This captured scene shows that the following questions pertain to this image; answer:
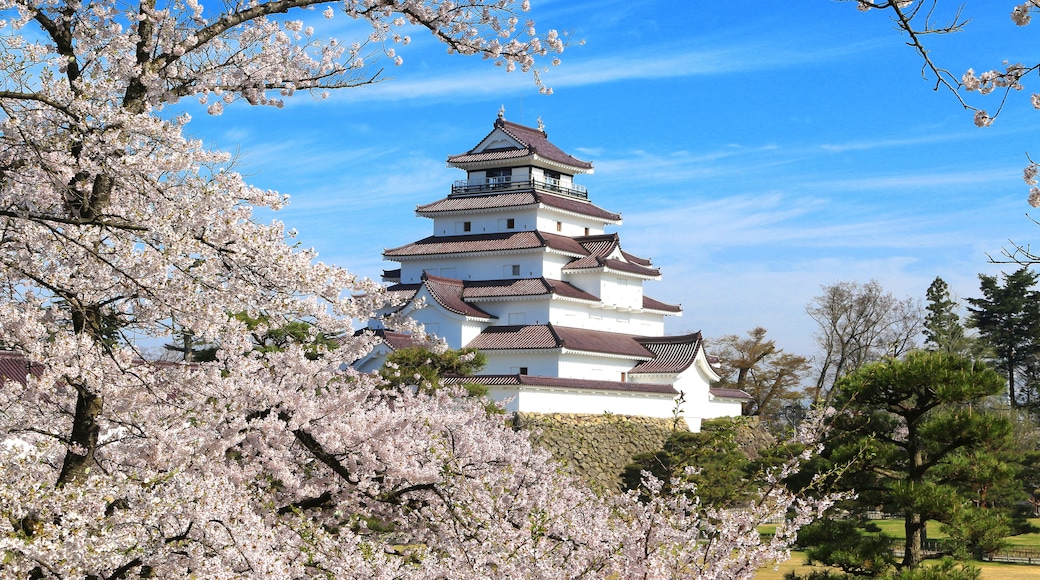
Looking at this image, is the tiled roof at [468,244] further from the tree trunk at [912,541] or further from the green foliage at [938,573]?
the green foliage at [938,573]

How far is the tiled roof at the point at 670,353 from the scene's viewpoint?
37.9m

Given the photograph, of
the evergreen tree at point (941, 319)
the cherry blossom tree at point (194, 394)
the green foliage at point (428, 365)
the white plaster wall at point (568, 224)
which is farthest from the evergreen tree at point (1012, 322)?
the cherry blossom tree at point (194, 394)

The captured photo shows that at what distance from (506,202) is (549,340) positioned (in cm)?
790

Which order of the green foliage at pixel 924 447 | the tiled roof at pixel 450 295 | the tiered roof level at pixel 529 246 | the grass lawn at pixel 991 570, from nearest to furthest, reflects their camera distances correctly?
the green foliage at pixel 924 447
the grass lawn at pixel 991 570
the tiled roof at pixel 450 295
the tiered roof level at pixel 529 246

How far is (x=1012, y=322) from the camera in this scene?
54.0 m

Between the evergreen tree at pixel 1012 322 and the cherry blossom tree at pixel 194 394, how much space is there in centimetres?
5268

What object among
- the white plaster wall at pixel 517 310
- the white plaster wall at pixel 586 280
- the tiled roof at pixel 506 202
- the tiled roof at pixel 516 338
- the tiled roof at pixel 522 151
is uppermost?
the tiled roof at pixel 522 151

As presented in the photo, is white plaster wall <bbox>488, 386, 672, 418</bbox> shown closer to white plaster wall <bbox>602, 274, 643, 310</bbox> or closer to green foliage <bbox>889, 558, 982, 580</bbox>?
white plaster wall <bbox>602, 274, 643, 310</bbox>

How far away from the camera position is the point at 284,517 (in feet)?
23.9

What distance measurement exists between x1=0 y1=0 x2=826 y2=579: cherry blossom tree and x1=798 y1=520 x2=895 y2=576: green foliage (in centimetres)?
716

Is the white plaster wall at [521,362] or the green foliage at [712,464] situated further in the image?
the white plaster wall at [521,362]

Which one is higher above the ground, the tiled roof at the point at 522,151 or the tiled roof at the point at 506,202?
the tiled roof at the point at 522,151

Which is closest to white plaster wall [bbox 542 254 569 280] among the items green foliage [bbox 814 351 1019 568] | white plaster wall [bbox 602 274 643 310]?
white plaster wall [bbox 602 274 643 310]

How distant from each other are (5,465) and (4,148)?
214 centimetres
